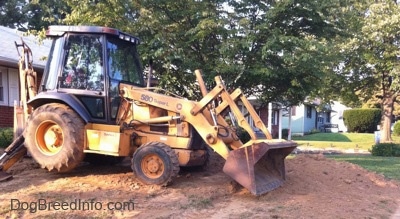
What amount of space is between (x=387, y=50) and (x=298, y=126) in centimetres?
1845

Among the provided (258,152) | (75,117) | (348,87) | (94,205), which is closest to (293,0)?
(258,152)

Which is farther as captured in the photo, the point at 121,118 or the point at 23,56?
the point at 23,56

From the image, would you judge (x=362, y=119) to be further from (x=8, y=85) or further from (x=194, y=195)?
(x=194, y=195)

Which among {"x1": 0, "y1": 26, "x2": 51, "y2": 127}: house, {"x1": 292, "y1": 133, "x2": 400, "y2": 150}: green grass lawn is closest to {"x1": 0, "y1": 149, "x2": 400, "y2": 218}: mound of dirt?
{"x1": 0, "y1": 26, "x2": 51, "y2": 127}: house

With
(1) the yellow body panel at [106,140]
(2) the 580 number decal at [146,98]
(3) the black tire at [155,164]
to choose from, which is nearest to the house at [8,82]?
(1) the yellow body panel at [106,140]

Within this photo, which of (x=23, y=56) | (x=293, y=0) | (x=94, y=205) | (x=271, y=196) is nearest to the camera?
(x=94, y=205)

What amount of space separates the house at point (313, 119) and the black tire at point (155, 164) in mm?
25942

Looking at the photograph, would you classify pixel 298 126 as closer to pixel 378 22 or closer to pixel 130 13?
pixel 378 22

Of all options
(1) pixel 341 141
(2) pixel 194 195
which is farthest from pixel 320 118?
(2) pixel 194 195

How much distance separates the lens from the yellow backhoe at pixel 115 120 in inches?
280

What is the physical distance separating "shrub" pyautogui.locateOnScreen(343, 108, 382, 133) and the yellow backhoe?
3299 centimetres

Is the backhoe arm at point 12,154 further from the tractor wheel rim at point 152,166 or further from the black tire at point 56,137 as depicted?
the tractor wheel rim at point 152,166

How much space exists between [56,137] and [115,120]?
1.07 meters

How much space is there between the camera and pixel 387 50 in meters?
21.1
